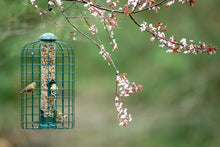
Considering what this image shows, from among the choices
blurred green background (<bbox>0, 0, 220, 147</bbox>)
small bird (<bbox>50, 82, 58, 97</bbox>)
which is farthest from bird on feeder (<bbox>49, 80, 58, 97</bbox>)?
blurred green background (<bbox>0, 0, 220, 147</bbox>)

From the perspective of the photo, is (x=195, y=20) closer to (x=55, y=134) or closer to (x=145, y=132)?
(x=145, y=132)

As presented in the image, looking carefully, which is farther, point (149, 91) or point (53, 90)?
point (149, 91)

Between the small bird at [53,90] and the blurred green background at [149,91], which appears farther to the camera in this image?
the blurred green background at [149,91]

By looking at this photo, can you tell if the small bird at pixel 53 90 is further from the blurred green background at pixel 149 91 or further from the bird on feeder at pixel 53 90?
the blurred green background at pixel 149 91

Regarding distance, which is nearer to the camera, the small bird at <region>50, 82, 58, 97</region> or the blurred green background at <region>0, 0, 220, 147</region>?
the small bird at <region>50, 82, 58, 97</region>

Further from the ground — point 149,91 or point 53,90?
point 149,91

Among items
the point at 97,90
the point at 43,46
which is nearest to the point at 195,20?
the point at 97,90

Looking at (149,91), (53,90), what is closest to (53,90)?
(53,90)

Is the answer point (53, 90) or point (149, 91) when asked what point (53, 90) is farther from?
point (149, 91)

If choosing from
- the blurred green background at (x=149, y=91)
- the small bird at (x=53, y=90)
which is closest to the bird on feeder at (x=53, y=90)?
the small bird at (x=53, y=90)

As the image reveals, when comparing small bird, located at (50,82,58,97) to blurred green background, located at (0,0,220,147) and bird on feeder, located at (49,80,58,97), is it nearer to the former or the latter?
bird on feeder, located at (49,80,58,97)

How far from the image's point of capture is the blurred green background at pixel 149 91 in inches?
392

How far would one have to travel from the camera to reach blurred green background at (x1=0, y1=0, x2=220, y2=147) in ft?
32.7

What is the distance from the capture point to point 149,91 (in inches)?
417
